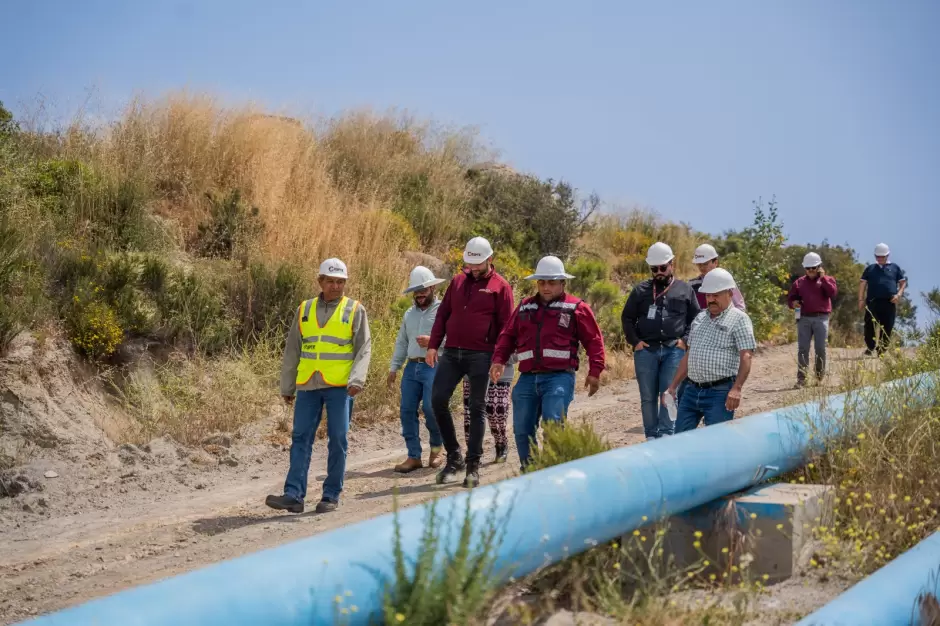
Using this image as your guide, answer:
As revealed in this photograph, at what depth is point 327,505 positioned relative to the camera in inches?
328

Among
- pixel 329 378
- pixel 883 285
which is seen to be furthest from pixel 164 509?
pixel 883 285

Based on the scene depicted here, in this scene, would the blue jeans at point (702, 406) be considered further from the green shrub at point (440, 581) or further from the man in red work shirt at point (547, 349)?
the green shrub at point (440, 581)

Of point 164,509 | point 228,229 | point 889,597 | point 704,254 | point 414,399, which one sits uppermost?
point 228,229

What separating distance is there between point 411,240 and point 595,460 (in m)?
14.7

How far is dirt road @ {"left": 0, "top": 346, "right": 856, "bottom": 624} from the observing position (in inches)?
267

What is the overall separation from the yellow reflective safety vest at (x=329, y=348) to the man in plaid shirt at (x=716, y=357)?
9.55 ft

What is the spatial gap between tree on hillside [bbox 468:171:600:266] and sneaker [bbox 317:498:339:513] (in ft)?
46.5

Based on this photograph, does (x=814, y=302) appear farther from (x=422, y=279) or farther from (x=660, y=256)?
(x=422, y=279)

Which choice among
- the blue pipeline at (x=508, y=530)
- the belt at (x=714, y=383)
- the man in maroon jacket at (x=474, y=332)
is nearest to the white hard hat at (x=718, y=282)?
the belt at (x=714, y=383)

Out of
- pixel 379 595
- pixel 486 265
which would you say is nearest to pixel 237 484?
pixel 486 265

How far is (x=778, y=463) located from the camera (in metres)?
6.21

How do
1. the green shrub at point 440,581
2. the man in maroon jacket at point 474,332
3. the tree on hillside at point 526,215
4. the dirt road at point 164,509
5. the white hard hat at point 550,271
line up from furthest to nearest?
1. the tree on hillside at point 526,215
2. the man in maroon jacket at point 474,332
3. the white hard hat at point 550,271
4. the dirt road at point 164,509
5. the green shrub at point 440,581

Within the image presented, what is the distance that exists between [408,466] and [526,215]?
47.9ft

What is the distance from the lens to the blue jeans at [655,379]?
30.4 feet
